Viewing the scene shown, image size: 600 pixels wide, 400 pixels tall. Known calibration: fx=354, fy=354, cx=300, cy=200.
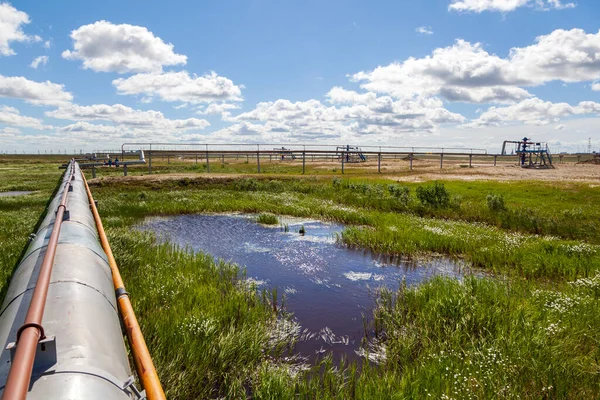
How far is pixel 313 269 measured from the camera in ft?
37.8

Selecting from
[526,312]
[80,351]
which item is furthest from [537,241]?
[80,351]

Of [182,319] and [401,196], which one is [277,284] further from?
[401,196]

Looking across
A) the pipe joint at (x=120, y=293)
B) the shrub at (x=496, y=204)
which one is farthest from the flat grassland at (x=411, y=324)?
the shrub at (x=496, y=204)

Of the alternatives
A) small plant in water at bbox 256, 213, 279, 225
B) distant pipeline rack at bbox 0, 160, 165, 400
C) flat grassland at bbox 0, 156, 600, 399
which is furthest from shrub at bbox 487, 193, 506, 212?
distant pipeline rack at bbox 0, 160, 165, 400

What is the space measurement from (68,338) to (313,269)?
9.12 metres

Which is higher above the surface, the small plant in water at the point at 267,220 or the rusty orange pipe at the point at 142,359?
the rusty orange pipe at the point at 142,359

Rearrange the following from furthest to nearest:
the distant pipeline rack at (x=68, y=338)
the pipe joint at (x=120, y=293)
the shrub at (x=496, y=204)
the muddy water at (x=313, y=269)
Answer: the shrub at (x=496, y=204)
the muddy water at (x=313, y=269)
the pipe joint at (x=120, y=293)
the distant pipeline rack at (x=68, y=338)

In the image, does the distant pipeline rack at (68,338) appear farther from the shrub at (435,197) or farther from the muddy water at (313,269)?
the shrub at (435,197)

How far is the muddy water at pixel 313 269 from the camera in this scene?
24.7 feet

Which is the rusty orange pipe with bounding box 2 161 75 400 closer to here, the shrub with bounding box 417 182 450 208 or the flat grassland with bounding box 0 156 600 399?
the flat grassland with bounding box 0 156 600 399

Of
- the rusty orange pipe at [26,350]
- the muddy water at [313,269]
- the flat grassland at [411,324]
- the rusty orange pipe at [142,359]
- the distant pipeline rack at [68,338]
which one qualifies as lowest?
the muddy water at [313,269]

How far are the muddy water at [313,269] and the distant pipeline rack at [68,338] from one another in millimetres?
3876

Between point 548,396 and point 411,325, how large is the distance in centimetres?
259

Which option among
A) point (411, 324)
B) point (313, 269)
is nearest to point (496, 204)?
point (313, 269)
